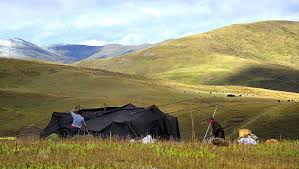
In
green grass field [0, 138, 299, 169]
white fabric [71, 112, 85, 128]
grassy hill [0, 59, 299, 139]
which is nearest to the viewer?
green grass field [0, 138, 299, 169]

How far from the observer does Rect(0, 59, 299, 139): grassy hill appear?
48500 mm

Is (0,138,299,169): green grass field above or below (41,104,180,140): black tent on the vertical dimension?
above

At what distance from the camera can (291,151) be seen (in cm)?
1670

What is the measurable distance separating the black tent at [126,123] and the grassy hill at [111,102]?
10896 mm

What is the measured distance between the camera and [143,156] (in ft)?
46.2

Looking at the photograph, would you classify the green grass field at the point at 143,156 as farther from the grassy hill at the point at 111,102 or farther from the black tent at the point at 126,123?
the grassy hill at the point at 111,102

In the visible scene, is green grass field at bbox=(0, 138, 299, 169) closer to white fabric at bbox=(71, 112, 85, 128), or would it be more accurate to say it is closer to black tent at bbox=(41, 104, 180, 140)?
white fabric at bbox=(71, 112, 85, 128)

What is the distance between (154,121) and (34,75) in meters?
81.8

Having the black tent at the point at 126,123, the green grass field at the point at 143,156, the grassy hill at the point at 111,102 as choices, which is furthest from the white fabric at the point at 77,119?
the grassy hill at the point at 111,102

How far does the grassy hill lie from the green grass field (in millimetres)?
27554

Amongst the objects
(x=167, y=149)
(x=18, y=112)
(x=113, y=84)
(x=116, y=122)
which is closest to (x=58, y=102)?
(x=18, y=112)

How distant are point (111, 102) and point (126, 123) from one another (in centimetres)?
3828

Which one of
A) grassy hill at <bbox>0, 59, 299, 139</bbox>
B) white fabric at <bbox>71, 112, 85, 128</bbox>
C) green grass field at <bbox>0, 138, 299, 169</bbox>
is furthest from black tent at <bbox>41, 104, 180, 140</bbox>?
green grass field at <bbox>0, 138, 299, 169</bbox>

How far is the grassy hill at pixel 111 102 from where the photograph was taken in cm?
4850
